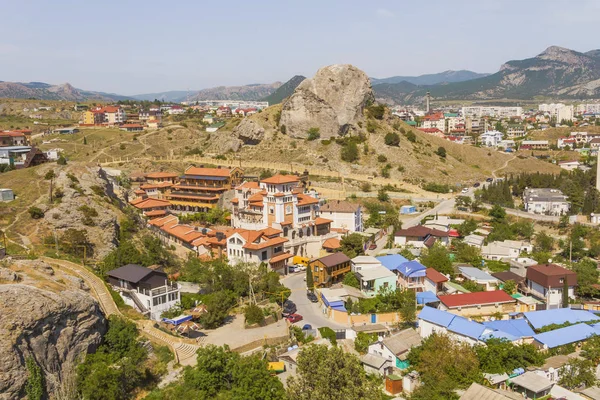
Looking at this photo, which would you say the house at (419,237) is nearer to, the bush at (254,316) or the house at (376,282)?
the house at (376,282)

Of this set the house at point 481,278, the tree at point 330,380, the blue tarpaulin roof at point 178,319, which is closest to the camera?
the tree at point 330,380

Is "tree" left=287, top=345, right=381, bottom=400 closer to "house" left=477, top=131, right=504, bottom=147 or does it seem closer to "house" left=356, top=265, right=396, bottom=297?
"house" left=356, top=265, right=396, bottom=297

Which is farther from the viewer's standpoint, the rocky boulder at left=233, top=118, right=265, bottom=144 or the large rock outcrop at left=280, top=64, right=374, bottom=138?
the rocky boulder at left=233, top=118, right=265, bottom=144

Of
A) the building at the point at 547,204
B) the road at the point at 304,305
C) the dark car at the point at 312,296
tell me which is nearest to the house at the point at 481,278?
the dark car at the point at 312,296

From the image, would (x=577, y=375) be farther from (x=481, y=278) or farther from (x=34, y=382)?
(x=34, y=382)

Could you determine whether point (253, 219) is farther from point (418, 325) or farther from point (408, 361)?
point (408, 361)

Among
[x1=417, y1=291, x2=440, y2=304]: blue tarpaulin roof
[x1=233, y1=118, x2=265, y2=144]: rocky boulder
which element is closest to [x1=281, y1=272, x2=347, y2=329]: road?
[x1=417, y1=291, x2=440, y2=304]: blue tarpaulin roof
